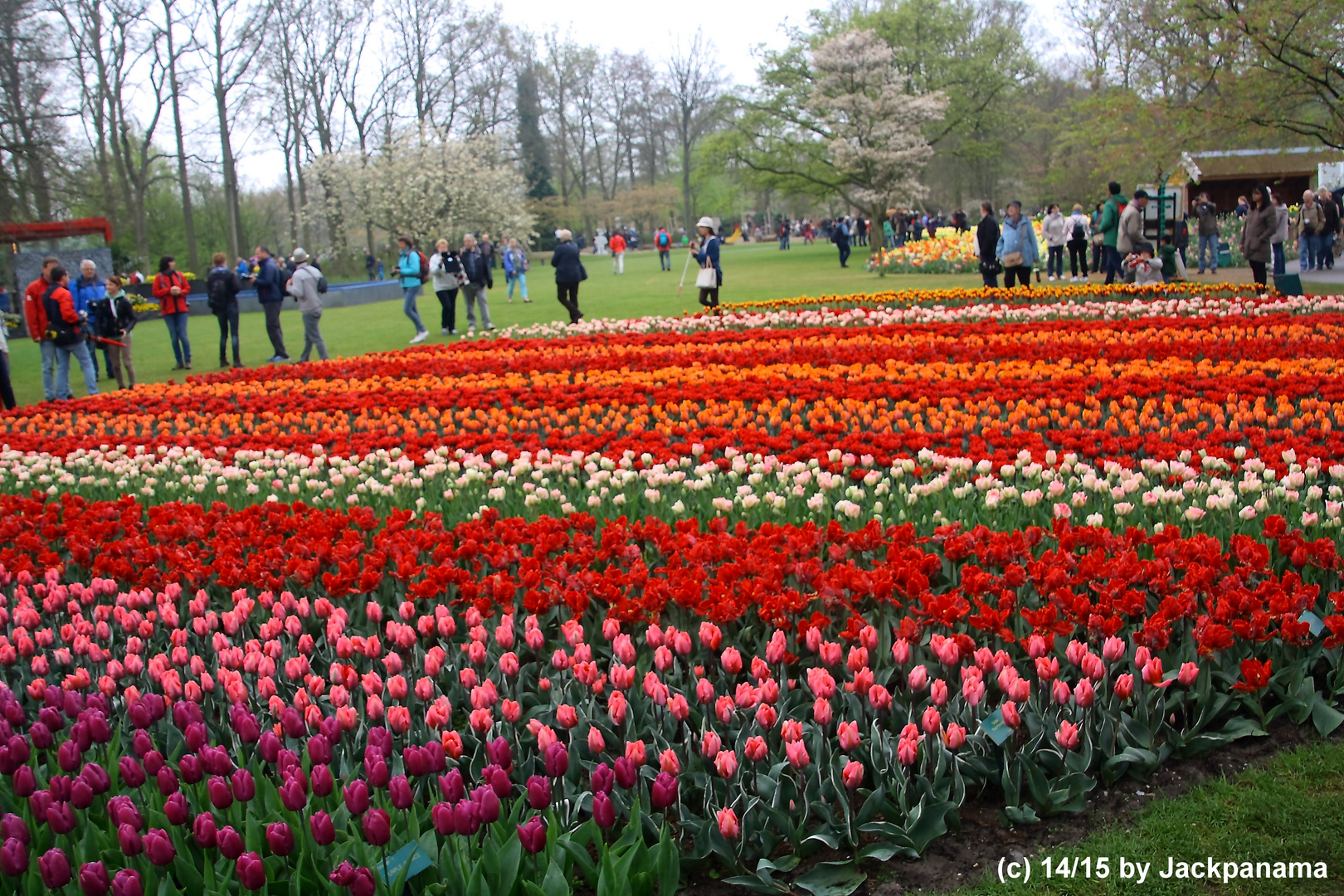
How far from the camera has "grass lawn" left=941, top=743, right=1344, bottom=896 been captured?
2.62 meters

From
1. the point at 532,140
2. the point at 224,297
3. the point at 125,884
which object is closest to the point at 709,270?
the point at 224,297

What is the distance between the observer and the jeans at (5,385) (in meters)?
11.9

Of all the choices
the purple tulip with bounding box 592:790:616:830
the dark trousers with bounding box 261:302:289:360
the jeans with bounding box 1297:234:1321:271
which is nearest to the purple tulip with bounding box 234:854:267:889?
the purple tulip with bounding box 592:790:616:830

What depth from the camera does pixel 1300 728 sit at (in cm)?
331

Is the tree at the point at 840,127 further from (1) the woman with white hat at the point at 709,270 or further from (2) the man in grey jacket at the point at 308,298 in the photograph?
(2) the man in grey jacket at the point at 308,298

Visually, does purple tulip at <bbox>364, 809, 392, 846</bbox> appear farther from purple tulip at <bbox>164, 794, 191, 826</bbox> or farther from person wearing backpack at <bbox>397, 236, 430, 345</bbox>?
person wearing backpack at <bbox>397, 236, 430, 345</bbox>

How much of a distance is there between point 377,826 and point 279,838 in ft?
0.77

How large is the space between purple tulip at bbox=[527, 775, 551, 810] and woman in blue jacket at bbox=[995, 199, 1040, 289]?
14993 millimetres

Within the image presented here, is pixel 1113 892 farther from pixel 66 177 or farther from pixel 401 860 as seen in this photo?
pixel 66 177

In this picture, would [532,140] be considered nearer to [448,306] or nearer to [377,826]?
[448,306]

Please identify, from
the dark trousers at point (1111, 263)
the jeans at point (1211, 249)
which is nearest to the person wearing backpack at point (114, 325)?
the dark trousers at point (1111, 263)

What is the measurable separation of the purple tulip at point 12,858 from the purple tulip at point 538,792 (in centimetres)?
113

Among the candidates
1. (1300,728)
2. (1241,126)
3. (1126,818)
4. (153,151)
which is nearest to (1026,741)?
(1126,818)

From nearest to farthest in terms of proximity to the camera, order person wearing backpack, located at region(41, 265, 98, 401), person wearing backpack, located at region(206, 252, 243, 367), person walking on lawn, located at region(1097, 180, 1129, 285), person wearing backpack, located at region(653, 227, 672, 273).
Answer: person wearing backpack, located at region(41, 265, 98, 401) → person wearing backpack, located at region(206, 252, 243, 367) → person walking on lawn, located at region(1097, 180, 1129, 285) → person wearing backpack, located at region(653, 227, 672, 273)
